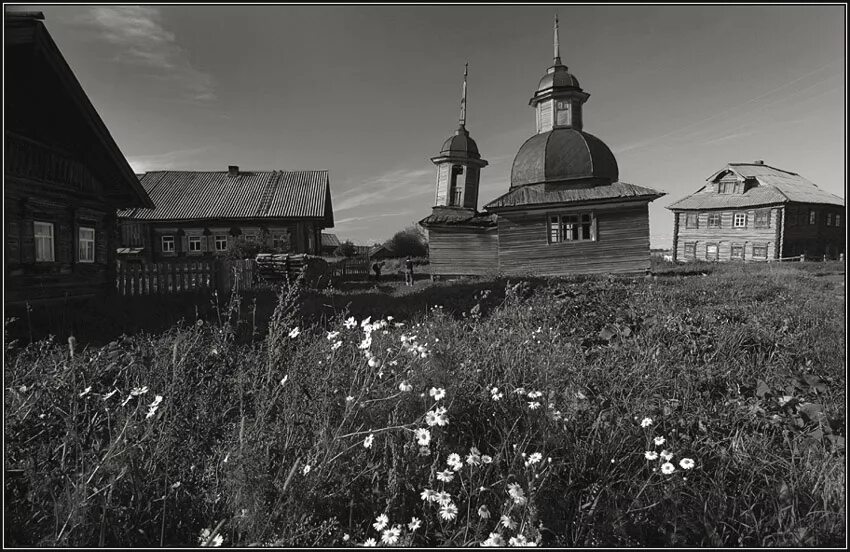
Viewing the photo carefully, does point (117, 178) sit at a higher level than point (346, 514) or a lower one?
higher

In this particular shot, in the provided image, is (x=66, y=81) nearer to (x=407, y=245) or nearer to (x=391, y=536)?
(x=391, y=536)

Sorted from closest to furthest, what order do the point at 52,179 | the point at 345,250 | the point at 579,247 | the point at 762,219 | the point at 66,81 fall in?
the point at 66,81, the point at 52,179, the point at 579,247, the point at 762,219, the point at 345,250

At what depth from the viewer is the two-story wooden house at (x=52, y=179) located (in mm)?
6879

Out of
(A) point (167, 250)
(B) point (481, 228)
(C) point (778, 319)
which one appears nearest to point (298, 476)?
(C) point (778, 319)

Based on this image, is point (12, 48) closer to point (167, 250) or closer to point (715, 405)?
point (715, 405)

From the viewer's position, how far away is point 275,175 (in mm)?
28891

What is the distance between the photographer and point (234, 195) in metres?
26.7

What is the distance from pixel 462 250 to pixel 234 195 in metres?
16.3

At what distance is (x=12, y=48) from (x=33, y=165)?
2.35 meters

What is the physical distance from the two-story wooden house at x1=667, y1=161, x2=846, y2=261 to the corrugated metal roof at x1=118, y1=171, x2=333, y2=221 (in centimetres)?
3029

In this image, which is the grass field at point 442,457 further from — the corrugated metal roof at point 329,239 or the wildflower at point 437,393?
the corrugated metal roof at point 329,239

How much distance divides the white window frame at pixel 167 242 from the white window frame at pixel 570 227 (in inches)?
890

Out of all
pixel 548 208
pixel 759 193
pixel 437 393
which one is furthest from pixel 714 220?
pixel 437 393

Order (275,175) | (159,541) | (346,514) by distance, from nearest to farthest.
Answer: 1. (159,541)
2. (346,514)
3. (275,175)
